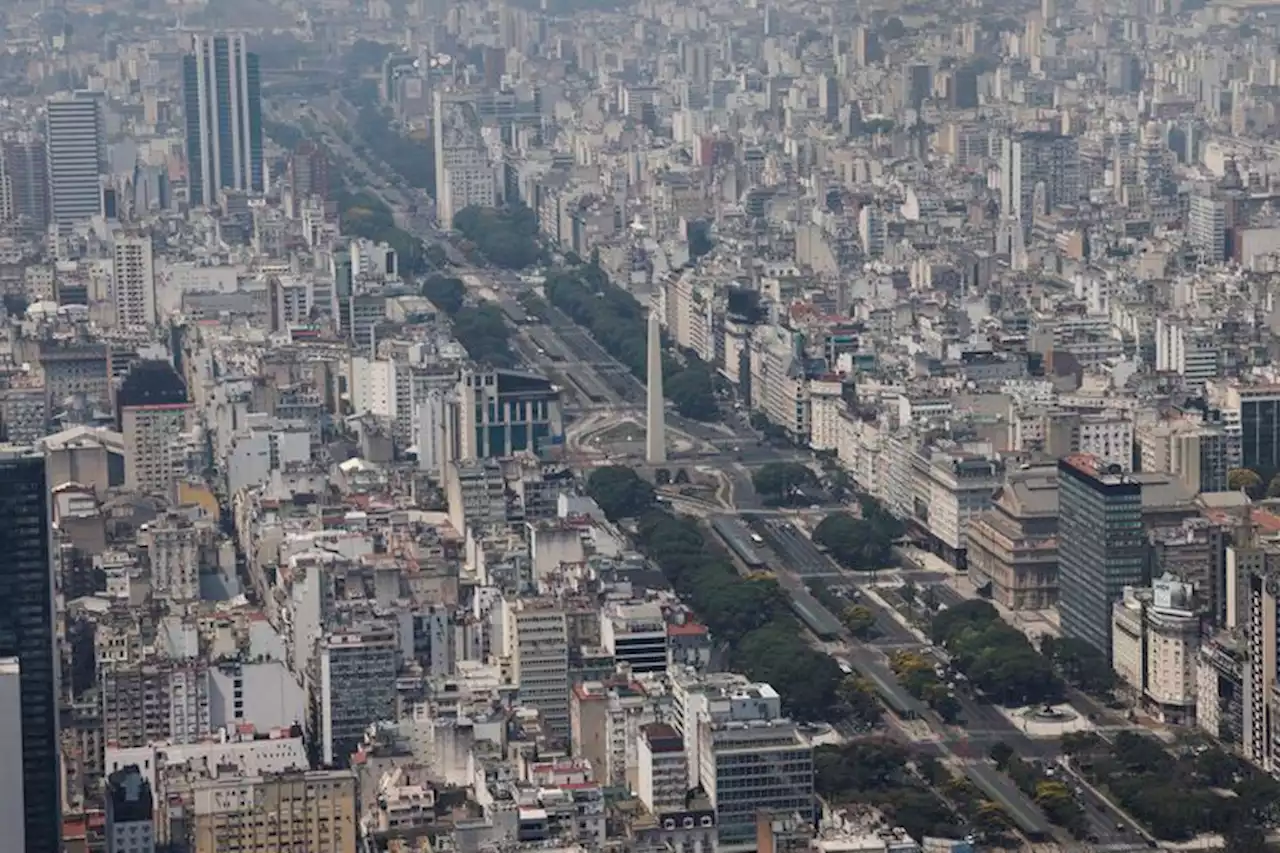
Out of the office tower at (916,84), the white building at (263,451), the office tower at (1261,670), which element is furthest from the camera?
the office tower at (916,84)

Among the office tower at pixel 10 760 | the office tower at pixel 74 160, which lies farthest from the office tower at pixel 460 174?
the office tower at pixel 10 760

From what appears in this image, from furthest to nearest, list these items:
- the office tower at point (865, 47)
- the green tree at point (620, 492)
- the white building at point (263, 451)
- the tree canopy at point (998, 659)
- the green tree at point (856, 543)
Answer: the office tower at point (865, 47) → the green tree at point (620, 492) → the white building at point (263, 451) → the green tree at point (856, 543) → the tree canopy at point (998, 659)

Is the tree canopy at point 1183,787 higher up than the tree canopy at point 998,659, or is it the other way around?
the tree canopy at point 998,659

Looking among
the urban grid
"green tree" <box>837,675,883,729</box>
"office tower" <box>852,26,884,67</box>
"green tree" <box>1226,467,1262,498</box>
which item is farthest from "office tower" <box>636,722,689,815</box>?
"office tower" <box>852,26,884,67</box>

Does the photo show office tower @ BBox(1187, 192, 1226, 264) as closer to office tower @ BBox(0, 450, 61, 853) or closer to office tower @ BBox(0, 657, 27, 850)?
office tower @ BBox(0, 450, 61, 853)

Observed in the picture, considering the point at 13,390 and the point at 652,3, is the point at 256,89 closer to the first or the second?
the point at 652,3

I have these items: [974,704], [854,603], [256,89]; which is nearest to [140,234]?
[256,89]

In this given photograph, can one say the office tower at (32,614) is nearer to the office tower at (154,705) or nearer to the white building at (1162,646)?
the office tower at (154,705)
